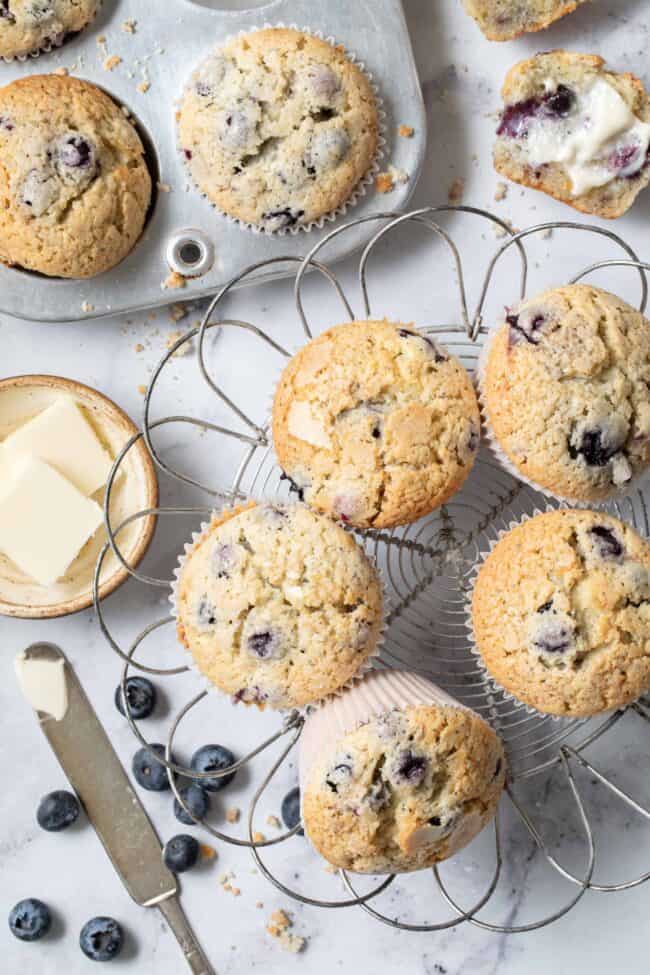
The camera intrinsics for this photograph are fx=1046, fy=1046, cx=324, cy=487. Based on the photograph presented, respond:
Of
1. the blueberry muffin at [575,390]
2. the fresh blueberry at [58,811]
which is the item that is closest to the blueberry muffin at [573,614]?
the blueberry muffin at [575,390]

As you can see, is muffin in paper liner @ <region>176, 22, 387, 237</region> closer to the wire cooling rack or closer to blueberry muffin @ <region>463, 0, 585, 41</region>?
the wire cooling rack

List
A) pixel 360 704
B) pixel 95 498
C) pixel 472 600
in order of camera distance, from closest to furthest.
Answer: pixel 360 704, pixel 472 600, pixel 95 498

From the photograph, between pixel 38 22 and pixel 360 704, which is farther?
pixel 38 22

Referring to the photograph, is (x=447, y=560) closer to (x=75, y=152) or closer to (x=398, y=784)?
(x=398, y=784)

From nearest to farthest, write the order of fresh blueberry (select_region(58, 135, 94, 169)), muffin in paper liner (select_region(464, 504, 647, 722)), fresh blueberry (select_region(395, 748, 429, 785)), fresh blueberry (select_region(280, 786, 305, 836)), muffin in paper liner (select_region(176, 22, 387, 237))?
fresh blueberry (select_region(395, 748, 429, 785)), muffin in paper liner (select_region(464, 504, 647, 722)), fresh blueberry (select_region(58, 135, 94, 169)), muffin in paper liner (select_region(176, 22, 387, 237)), fresh blueberry (select_region(280, 786, 305, 836))

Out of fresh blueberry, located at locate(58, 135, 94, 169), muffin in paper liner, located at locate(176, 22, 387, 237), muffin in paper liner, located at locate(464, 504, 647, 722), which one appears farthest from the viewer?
muffin in paper liner, located at locate(176, 22, 387, 237)

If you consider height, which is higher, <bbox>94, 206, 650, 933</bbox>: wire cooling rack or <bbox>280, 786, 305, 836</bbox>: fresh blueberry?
<bbox>94, 206, 650, 933</bbox>: wire cooling rack

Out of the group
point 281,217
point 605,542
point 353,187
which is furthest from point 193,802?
point 353,187

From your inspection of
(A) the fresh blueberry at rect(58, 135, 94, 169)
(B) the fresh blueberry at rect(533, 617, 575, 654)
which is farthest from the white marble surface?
(B) the fresh blueberry at rect(533, 617, 575, 654)
